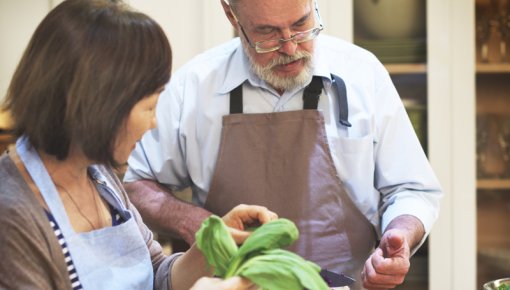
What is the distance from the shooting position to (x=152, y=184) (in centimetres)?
196

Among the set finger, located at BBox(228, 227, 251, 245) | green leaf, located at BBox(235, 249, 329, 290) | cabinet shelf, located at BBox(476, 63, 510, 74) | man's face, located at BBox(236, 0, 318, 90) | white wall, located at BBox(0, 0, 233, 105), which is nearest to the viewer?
green leaf, located at BBox(235, 249, 329, 290)

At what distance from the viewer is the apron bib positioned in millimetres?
1201

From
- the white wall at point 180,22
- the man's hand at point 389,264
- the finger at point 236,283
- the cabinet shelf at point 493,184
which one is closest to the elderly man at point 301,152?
the man's hand at point 389,264

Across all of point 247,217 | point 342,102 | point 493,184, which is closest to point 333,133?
point 342,102

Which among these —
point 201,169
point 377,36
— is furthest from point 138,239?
point 377,36

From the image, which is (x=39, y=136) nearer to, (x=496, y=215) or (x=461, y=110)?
(x=461, y=110)

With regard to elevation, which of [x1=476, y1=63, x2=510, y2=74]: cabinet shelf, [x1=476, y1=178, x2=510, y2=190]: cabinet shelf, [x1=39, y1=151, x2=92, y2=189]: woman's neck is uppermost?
[x1=39, y1=151, x2=92, y2=189]: woman's neck

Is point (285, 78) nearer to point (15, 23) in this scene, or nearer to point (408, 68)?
point (408, 68)

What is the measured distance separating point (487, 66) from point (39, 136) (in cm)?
209

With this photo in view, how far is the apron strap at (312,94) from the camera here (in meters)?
1.90

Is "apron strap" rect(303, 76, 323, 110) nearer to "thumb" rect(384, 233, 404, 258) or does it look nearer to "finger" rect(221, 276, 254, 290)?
"thumb" rect(384, 233, 404, 258)

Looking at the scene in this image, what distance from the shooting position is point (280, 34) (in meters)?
1.78

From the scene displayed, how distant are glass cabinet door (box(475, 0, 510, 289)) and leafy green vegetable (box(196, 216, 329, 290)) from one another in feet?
6.15

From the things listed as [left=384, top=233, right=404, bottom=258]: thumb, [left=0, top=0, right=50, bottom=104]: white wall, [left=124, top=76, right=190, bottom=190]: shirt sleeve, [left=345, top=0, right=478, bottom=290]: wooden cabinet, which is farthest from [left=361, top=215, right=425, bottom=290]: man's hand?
[left=0, top=0, right=50, bottom=104]: white wall
